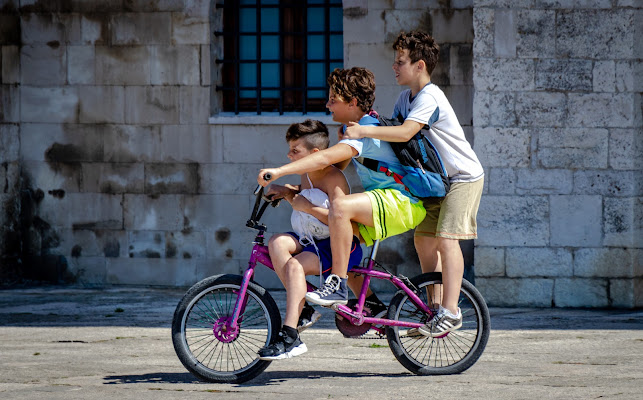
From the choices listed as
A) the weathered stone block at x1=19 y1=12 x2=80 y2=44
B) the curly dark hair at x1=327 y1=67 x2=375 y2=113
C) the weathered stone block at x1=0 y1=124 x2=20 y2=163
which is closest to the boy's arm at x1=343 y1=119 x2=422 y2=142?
the curly dark hair at x1=327 y1=67 x2=375 y2=113

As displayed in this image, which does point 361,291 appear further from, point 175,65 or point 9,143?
point 9,143

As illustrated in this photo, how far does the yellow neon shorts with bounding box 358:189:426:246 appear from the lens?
550cm

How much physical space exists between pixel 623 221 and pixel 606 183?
0.35 meters

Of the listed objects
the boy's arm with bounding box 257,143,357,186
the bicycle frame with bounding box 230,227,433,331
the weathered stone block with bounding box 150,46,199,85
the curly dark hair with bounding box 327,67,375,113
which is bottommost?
the bicycle frame with bounding box 230,227,433,331

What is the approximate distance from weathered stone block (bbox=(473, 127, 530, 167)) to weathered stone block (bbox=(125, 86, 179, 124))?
9.86ft

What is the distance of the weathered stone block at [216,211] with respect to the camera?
9961 mm

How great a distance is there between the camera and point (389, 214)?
5512 millimetres

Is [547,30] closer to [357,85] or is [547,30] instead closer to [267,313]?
[357,85]

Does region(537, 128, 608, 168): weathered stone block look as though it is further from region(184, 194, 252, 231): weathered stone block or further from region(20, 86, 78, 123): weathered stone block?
region(20, 86, 78, 123): weathered stone block

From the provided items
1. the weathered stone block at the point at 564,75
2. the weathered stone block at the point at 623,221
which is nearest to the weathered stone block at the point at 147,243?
the weathered stone block at the point at 564,75

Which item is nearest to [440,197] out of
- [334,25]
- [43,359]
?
[43,359]

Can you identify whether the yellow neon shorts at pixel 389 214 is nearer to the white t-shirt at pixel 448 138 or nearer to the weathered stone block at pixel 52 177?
the white t-shirt at pixel 448 138

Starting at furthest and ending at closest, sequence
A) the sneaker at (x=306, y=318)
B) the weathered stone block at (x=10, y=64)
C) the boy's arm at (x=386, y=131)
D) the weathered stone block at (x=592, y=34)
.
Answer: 1. the weathered stone block at (x=10, y=64)
2. the weathered stone block at (x=592, y=34)
3. the sneaker at (x=306, y=318)
4. the boy's arm at (x=386, y=131)

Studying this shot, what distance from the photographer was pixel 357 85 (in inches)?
219
